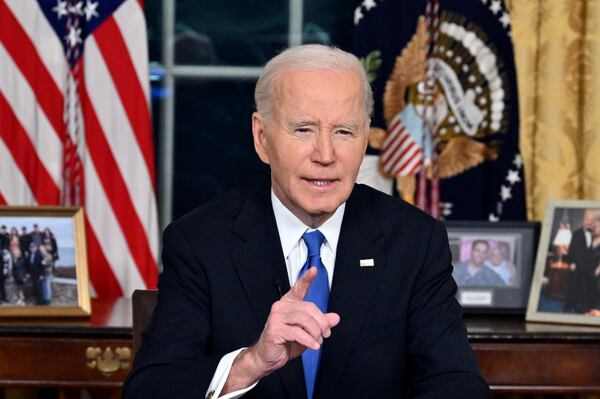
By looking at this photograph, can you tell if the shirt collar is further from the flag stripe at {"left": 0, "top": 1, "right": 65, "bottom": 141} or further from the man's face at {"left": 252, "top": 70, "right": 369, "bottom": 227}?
the flag stripe at {"left": 0, "top": 1, "right": 65, "bottom": 141}

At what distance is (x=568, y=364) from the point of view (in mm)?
3746

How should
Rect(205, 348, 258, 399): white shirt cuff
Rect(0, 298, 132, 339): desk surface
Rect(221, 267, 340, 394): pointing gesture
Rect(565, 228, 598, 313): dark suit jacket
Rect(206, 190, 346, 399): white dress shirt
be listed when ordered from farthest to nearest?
Rect(565, 228, 598, 313): dark suit jacket, Rect(0, 298, 132, 339): desk surface, Rect(206, 190, 346, 399): white dress shirt, Rect(205, 348, 258, 399): white shirt cuff, Rect(221, 267, 340, 394): pointing gesture

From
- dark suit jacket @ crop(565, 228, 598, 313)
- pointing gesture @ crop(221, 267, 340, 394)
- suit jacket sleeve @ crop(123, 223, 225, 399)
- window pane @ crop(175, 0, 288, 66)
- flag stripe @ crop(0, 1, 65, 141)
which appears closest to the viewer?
pointing gesture @ crop(221, 267, 340, 394)

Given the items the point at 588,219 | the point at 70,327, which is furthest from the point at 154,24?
the point at 588,219

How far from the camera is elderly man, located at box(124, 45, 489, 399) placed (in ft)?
8.02

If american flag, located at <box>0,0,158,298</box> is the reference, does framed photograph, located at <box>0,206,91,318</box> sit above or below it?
below

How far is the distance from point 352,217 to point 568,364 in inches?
53.9

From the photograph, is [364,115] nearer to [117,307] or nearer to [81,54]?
[117,307]

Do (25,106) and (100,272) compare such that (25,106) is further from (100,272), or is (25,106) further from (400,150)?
(400,150)

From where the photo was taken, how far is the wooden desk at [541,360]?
3729mm

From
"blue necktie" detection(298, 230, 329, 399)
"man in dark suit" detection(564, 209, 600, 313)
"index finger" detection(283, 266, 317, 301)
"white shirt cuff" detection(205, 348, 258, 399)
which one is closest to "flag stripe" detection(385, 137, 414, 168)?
"man in dark suit" detection(564, 209, 600, 313)

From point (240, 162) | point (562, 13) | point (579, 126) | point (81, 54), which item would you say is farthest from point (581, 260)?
point (81, 54)

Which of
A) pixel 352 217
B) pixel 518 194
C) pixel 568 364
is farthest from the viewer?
pixel 518 194

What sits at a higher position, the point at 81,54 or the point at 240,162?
the point at 81,54
